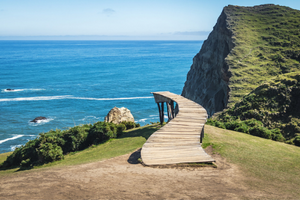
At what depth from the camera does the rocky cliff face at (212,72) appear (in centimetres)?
4134

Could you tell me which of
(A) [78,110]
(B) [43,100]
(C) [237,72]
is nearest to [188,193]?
(C) [237,72]

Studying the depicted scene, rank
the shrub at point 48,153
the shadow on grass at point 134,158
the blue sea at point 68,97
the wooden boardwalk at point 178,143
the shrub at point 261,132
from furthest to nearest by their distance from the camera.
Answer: the blue sea at point 68,97
the shrub at point 261,132
the shrub at point 48,153
the shadow on grass at point 134,158
the wooden boardwalk at point 178,143

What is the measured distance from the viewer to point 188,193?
766 centimetres

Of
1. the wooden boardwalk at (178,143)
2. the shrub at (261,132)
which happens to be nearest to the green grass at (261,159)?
the shrub at (261,132)

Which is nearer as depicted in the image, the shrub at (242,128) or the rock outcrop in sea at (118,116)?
the shrub at (242,128)

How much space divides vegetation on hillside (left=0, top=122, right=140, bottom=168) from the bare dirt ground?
4.91 meters

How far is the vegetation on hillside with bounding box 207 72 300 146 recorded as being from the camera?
18750 millimetres

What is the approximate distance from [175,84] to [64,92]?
37.9 m

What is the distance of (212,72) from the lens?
46.8 meters

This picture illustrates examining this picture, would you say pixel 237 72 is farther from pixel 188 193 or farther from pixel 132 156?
pixel 188 193

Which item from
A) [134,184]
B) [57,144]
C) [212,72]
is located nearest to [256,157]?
[134,184]

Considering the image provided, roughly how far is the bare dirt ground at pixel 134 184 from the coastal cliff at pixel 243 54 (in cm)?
2007

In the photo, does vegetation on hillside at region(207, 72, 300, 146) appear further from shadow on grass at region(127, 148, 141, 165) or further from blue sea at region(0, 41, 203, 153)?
blue sea at region(0, 41, 203, 153)

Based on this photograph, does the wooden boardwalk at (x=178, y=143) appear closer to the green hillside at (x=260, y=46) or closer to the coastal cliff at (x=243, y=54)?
the coastal cliff at (x=243, y=54)
